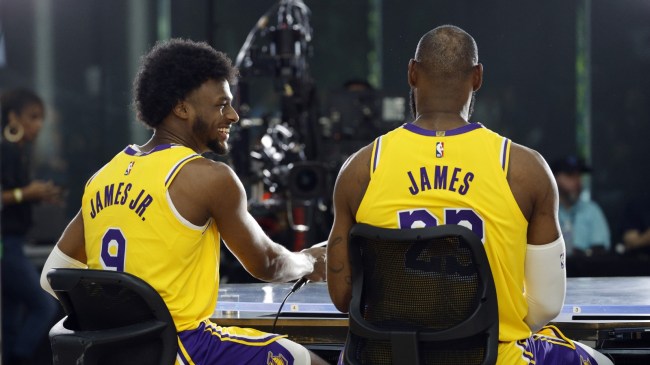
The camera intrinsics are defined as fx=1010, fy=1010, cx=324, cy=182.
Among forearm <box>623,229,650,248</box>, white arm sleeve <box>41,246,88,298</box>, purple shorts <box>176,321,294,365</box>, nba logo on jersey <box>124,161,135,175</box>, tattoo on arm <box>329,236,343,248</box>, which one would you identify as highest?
nba logo on jersey <box>124,161,135,175</box>

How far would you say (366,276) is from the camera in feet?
6.71

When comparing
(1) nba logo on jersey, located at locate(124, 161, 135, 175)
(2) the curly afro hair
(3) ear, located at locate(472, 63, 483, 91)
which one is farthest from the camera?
(2) the curly afro hair

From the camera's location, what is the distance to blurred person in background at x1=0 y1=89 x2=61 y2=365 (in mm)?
5188

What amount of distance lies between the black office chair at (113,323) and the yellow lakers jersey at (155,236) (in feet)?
0.26

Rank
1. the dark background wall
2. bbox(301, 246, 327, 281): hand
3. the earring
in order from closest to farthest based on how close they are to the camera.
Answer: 1. bbox(301, 246, 327, 281): hand
2. the earring
3. the dark background wall

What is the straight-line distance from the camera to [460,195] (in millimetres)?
2002

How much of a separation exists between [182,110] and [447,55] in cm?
64

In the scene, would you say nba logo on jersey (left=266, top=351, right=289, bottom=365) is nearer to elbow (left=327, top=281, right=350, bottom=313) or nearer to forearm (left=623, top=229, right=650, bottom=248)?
elbow (left=327, top=281, right=350, bottom=313)

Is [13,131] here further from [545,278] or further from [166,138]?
[545,278]

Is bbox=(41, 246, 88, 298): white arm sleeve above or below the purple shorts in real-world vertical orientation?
above

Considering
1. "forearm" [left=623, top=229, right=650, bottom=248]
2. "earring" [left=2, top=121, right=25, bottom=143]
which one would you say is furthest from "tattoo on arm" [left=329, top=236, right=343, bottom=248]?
"forearm" [left=623, top=229, right=650, bottom=248]

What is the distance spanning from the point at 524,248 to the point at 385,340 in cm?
35

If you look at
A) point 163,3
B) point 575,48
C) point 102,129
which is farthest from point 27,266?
point 575,48

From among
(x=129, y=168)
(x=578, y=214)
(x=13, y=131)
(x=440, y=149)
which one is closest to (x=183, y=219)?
(x=129, y=168)
